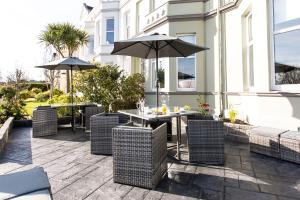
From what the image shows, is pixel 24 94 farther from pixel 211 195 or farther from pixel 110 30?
pixel 211 195

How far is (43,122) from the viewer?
723cm

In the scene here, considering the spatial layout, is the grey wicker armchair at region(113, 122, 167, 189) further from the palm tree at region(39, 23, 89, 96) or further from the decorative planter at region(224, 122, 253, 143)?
the palm tree at region(39, 23, 89, 96)

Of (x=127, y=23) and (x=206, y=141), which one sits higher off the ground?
(x=127, y=23)

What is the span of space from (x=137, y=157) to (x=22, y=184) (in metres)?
1.66

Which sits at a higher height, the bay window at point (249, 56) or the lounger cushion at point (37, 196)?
the bay window at point (249, 56)

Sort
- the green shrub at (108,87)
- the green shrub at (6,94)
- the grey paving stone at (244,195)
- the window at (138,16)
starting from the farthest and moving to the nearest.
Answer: the window at (138,16)
the green shrub at (108,87)
the green shrub at (6,94)
the grey paving stone at (244,195)

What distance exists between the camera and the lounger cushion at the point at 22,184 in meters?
2.05

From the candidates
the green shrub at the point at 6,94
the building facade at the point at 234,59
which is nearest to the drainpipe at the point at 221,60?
the building facade at the point at 234,59

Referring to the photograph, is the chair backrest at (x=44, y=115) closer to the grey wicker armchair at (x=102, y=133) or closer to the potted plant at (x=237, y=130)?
the grey wicker armchair at (x=102, y=133)

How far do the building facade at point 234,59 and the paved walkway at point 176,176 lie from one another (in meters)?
1.40

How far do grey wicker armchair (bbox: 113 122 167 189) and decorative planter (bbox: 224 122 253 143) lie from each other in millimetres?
3261

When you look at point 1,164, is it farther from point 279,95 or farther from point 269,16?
point 269,16

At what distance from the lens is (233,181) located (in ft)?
12.2

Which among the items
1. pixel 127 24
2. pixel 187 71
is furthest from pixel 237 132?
pixel 127 24
